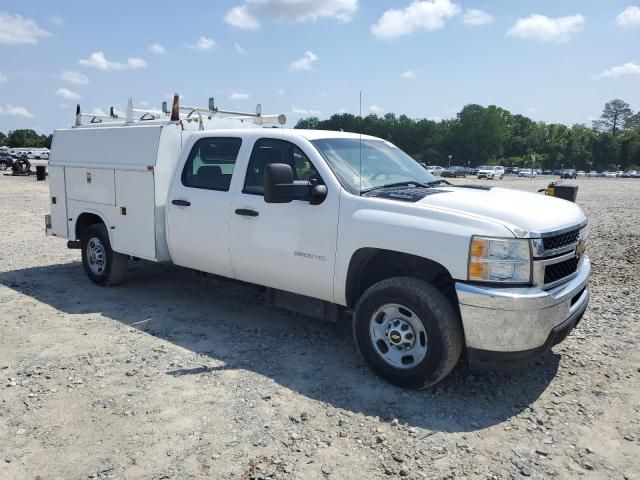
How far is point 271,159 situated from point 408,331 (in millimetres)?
2169

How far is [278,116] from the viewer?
7734mm

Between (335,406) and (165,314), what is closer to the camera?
(335,406)

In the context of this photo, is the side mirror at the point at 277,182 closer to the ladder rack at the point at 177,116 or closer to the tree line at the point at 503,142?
the ladder rack at the point at 177,116

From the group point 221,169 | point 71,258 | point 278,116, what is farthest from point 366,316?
point 71,258

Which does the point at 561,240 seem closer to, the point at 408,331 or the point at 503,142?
the point at 408,331

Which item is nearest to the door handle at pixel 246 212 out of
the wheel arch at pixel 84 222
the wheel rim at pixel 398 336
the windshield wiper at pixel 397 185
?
the windshield wiper at pixel 397 185

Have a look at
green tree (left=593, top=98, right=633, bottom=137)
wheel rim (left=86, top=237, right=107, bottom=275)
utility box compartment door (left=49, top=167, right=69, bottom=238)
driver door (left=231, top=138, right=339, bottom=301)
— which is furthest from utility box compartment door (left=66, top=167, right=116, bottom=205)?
green tree (left=593, top=98, right=633, bottom=137)

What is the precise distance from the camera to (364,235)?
4270 mm

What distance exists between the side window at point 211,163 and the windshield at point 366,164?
1.00 metres

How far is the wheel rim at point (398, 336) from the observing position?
408 centimetres

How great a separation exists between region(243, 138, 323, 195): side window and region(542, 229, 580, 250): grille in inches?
82.7

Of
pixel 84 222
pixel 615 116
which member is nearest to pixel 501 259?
pixel 84 222

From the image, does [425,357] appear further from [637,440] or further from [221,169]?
[221,169]

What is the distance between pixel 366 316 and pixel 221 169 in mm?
2275
